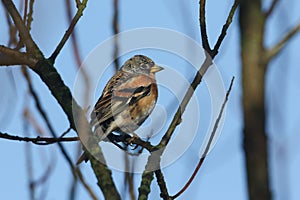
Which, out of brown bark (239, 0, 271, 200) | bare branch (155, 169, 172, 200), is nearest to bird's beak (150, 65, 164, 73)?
bare branch (155, 169, 172, 200)

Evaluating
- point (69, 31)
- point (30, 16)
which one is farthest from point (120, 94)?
point (69, 31)

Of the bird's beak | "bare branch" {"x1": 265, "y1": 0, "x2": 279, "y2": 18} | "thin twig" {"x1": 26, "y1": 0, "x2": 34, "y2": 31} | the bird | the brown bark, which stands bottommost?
the brown bark

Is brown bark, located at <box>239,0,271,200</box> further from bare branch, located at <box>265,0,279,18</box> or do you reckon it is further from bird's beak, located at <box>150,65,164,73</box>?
bird's beak, located at <box>150,65,164,73</box>

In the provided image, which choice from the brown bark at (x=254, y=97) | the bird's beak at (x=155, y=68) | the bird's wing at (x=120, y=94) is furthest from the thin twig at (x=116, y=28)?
the bird's beak at (x=155, y=68)

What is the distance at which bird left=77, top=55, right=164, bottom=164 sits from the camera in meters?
5.56

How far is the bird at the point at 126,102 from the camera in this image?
5559mm

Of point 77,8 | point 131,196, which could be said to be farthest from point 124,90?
point 131,196

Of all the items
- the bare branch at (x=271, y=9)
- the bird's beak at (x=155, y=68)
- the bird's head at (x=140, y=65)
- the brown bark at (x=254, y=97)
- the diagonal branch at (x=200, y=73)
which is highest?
the bird's head at (x=140, y=65)

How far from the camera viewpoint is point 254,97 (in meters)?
1.31

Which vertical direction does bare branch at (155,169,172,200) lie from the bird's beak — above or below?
below

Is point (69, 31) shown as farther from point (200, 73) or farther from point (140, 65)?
point (140, 65)

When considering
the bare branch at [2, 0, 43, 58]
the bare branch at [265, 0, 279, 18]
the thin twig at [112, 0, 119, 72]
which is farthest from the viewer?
the bare branch at [2, 0, 43, 58]

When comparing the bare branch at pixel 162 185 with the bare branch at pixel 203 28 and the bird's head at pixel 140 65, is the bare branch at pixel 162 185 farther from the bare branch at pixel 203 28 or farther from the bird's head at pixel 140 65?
the bird's head at pixel 140 65

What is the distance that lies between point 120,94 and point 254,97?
496 cm
